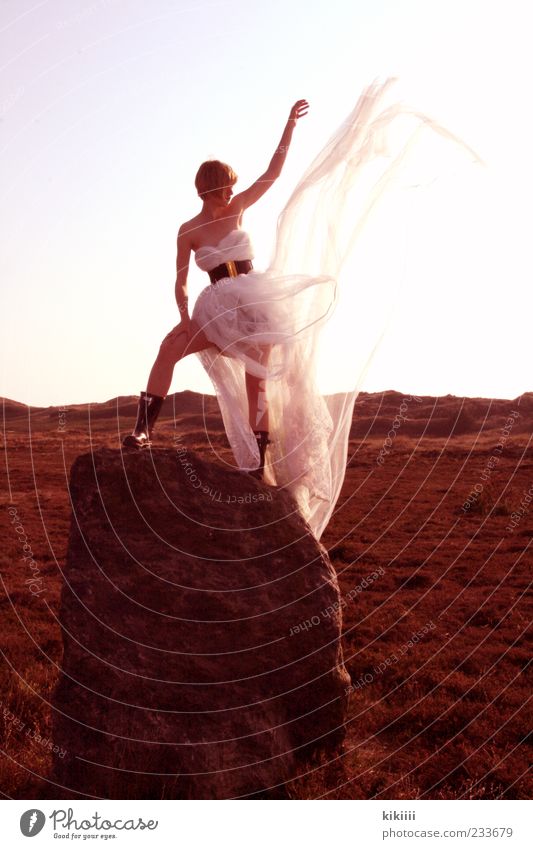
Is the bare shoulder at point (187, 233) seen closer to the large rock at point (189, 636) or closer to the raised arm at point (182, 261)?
the raised arm at point (182, 261)

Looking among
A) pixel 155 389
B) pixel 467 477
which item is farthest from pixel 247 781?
pixel 467 477

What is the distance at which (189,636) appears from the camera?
6.48m

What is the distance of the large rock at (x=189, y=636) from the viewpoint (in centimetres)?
620

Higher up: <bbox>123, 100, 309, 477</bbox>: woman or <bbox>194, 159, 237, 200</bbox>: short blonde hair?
<bbox>194, 159, 237, 200</bbox>: short blonde hair

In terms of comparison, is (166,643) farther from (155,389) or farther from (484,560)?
(484,560)

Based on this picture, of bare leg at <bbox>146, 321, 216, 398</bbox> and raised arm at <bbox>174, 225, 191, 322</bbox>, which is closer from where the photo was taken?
bare leg at <bbox>146, 321, 216, 398</bbox>

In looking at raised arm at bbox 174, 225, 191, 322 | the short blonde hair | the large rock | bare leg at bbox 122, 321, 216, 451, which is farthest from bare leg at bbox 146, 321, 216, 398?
the short blonde hair

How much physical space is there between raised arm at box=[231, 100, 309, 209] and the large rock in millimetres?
2703

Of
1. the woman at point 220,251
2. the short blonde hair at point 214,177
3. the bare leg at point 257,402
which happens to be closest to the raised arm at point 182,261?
the woman at point 220,251

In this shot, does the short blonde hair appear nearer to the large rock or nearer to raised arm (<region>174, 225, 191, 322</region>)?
raised arm (<region>174, 225, 191, 322</region>)

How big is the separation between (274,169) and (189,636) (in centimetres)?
456

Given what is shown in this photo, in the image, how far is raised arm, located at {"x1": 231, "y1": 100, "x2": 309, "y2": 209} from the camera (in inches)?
302

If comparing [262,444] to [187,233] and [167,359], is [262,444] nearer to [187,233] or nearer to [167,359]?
[167,359]

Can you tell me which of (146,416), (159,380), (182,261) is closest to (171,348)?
(159,380)
